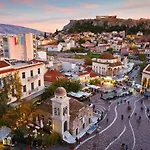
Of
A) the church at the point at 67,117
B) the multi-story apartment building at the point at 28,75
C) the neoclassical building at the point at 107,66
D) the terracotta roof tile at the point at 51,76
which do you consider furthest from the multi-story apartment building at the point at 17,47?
the church at the point at 67,117

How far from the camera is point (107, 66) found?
5681 cm

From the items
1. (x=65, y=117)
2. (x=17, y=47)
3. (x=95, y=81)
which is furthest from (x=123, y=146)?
(x=17, y=47)

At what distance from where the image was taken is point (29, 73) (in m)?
28.9

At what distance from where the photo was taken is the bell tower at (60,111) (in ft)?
70.0

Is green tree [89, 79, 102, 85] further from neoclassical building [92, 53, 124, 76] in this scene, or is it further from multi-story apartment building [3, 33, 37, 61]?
multi-story apartment building [3, 33, 37, 61]

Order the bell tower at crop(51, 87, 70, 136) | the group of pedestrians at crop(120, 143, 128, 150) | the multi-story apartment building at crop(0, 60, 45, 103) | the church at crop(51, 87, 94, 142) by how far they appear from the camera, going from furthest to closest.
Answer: the multi-story apartment building at crop(0, 60, 45, 103), the church at crop(51, 87, 94, 142), the bell tower at crop(51, 87, 70, 136), the group of pedestrians at crop(120, 143, 128, 150)

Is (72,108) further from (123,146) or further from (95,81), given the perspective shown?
(95,81)

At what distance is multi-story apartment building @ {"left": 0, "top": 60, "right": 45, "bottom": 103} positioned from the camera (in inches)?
1028

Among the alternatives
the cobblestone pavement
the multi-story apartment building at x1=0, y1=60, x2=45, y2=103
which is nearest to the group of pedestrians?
the cobblestone pavement

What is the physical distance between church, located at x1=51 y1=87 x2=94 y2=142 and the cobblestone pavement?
1.73 meters

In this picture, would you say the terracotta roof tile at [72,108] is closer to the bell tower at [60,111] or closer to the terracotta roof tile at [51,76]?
the bell tower at [60,111]

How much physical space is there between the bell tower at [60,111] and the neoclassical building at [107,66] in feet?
120

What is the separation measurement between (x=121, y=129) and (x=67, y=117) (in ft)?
22.7

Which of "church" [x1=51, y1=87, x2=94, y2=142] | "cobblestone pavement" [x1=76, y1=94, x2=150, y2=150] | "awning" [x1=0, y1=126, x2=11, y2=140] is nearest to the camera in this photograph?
"awning" [x1=0, y1=126, x2=11, y2=140]
